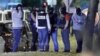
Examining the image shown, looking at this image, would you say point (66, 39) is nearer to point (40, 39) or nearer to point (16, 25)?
point (40, 39)

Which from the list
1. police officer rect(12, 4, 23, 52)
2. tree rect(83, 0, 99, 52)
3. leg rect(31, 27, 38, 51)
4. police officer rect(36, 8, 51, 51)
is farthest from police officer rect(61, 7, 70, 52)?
tree rect(83, 0, 99, 52)

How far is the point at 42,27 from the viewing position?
1320cm

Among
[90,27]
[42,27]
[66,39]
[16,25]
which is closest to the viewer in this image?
[90,27]

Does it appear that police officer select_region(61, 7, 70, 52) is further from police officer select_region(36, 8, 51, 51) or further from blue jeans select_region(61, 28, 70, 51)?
police officer select_region(36, 8, 51, 51)

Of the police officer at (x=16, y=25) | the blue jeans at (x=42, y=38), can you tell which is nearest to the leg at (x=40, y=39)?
the blue jeans at (x=42, y=38)

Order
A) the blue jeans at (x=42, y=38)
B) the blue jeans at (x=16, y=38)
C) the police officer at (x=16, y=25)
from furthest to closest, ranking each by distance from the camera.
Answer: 1. the blue jeans at (x=42, y=38)
2. the blue jeans at (x=16, y=38)
3. the police officer at (x=16, y=25)

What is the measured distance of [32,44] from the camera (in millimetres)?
13164

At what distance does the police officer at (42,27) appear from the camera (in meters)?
13.1

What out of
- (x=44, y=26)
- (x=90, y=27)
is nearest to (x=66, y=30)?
(x=44, y=26)

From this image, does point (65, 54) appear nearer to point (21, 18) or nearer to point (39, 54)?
point (39, 54)

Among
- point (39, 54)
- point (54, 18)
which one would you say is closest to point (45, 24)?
point (54, 18)

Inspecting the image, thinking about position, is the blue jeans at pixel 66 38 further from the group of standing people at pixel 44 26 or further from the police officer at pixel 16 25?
→ the police officer at pixel 16 25

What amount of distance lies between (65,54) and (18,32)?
1735 millimetres

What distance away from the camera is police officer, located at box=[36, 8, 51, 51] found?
1308 centimetres
